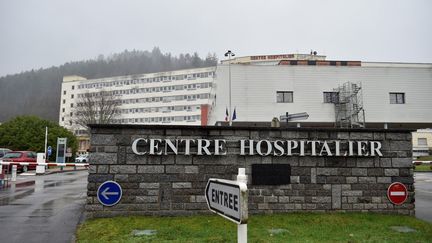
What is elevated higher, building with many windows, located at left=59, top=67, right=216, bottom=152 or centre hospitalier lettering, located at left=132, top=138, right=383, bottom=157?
building with many windows, located at left=59, top=67, right=216, bottom=152

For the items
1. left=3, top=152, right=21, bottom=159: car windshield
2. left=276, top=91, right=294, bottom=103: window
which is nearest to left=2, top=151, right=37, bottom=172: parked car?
left=3, top=152, right=21, bottom=159: car windshield

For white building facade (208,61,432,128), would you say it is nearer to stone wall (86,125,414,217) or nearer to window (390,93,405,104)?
window (390,93,405,104)

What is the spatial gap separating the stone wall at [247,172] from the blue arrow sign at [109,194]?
0.10 meters

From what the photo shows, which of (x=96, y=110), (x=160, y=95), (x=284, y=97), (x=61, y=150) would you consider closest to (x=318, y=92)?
(x=284, y=97)

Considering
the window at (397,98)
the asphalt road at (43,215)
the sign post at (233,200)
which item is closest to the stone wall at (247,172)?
the asphalt road at (43,215)

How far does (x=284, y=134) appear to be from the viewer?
9438 mm

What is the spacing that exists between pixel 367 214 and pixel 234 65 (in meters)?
25.7

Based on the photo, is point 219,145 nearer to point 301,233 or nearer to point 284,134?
point 284,134

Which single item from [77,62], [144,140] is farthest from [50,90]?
[144,140]

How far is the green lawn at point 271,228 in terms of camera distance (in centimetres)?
669

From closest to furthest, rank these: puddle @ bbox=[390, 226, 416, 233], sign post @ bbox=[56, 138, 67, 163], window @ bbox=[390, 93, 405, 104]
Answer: puddle @ bbox=[390, 226, 416, 233] → sign post @ bbox=[56, 138, 67, 163] → window @ bbox=[390, 93, 405, 104]

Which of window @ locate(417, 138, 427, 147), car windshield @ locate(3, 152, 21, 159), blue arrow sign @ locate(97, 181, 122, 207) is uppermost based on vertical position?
window @ locate(417, 138, 427, 147)

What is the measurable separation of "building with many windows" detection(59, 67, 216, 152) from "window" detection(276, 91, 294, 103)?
51.2 metres

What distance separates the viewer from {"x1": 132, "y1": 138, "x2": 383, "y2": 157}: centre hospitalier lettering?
896 centimetres
